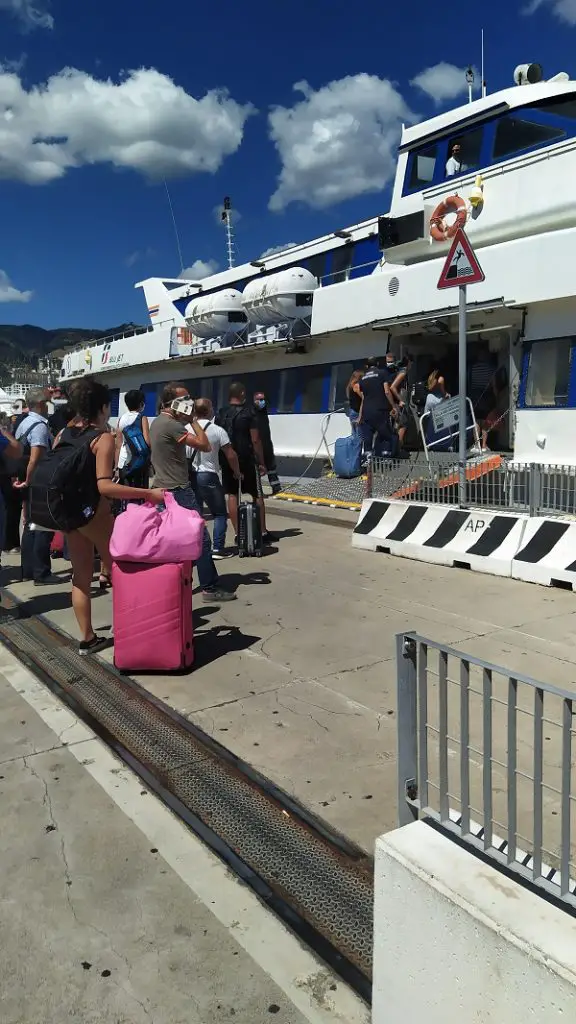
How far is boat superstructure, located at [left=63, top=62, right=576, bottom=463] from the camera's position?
35.1 ft

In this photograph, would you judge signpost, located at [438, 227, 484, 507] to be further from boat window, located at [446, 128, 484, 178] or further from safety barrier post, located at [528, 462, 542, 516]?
boat window, located at [446, 128, 484, 178]

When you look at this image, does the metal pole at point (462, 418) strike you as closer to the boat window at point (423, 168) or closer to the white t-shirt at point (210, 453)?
the white t-shirt at point (210, 453)

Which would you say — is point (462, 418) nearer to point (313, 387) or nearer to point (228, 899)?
point (228, 899)

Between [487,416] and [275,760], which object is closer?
[275,760]

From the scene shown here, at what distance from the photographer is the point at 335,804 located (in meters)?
3.28

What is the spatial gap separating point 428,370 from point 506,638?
970 centimetres

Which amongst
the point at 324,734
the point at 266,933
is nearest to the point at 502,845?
the point at 266,933

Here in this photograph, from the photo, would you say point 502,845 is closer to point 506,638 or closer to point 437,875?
point 437,875

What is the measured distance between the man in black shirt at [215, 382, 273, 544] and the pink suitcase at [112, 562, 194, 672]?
3533 millimetres

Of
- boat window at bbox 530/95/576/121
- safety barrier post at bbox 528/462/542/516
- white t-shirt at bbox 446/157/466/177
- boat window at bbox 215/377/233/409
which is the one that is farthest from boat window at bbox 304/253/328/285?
safety barrier post at bbox 528/462/542/516

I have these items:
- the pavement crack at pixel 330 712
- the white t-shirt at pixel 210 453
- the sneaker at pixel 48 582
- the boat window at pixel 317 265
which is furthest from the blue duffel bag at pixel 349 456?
the pavement crack at pixel 330 712

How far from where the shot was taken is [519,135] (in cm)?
1184

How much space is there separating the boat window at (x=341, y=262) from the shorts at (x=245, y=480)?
8.94m

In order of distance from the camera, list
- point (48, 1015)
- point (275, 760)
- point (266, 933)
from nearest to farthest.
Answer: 1. point (48, 1015)
2. point (266, 933)
3. point (275, 760)
